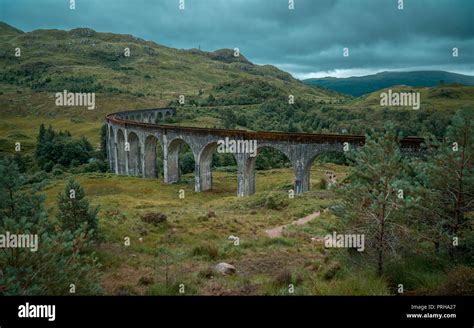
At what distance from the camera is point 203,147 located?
157 feet

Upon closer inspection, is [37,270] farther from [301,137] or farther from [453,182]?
[301,137]

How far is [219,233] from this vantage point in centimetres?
2284

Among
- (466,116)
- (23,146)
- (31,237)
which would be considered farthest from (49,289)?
(23,146)

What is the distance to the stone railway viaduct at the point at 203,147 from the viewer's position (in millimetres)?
37500

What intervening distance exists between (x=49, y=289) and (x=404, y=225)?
32.1 feet

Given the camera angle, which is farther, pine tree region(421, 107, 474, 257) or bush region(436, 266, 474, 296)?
pine tree region(421, 107, 474, 257)

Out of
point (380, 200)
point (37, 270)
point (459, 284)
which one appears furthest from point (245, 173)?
point (37, 270)

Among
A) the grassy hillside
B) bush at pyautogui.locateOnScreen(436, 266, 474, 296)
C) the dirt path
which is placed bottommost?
the dirt path

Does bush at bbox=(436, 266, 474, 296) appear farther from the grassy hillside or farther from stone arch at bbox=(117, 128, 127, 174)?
the grassy hillside

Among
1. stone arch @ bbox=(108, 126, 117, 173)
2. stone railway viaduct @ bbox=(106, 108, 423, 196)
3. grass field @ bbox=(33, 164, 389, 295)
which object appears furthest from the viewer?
stone arch @ bbox=(108, 126, 117, 173)

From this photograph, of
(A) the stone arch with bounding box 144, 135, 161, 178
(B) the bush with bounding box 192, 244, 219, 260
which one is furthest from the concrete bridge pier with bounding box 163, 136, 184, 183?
(B) the bush with bounding box 192, 244, 219, 260

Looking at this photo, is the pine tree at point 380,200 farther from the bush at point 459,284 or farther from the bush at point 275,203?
the bush at point 275,203

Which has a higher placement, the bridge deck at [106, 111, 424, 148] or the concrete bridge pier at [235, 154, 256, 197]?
the bridge deck at [106, 111, 424, 148]

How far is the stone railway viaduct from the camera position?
123ft
